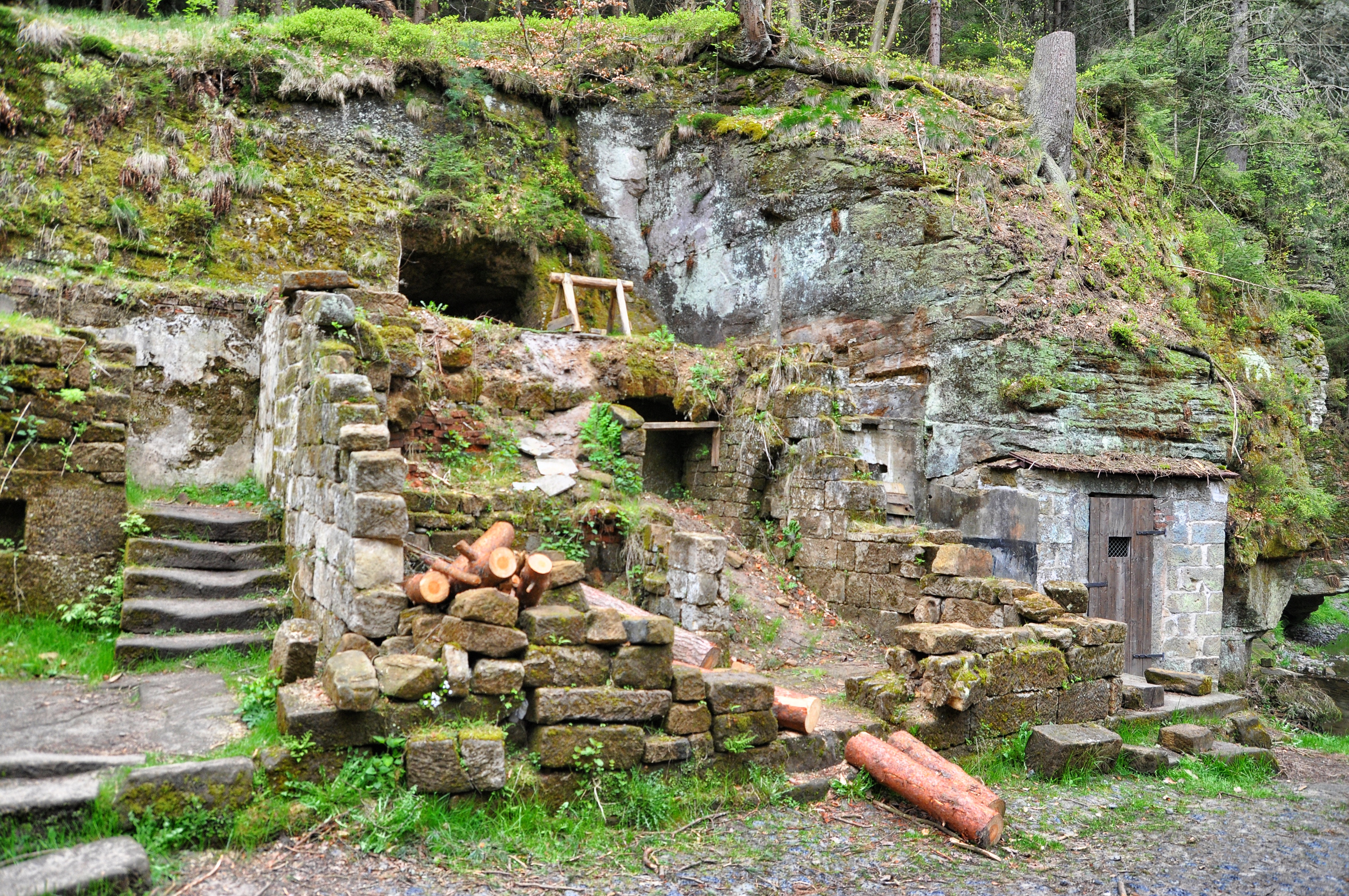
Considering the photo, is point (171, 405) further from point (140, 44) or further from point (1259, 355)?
point (1259, 355)

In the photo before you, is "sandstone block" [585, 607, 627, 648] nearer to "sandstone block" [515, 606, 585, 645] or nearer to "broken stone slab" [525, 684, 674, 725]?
"sandstone block" [515, 606, 585, 645]

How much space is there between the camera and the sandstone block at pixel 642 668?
5.06 meters

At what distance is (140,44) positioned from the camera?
12.2 m

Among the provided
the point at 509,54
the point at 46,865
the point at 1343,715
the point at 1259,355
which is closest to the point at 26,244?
the point at 509,54

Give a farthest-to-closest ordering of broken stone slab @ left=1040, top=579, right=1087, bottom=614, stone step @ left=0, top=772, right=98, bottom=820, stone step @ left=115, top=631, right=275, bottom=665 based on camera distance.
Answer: broken stone slab @ left=1040, top=579, right=1087, bottom=614, stone step @ left=115, top=631, right=275, bottom=665, stone step @ left=0, top=772, right=98, bottom=820

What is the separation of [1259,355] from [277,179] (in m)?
15.3

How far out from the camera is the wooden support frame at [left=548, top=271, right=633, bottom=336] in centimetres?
1150

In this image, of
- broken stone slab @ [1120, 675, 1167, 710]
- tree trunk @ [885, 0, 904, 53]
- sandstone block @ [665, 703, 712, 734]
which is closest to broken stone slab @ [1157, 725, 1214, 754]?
broken stone slab @ [1120, 675, 1167, 710]

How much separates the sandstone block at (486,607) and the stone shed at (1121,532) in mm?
6302

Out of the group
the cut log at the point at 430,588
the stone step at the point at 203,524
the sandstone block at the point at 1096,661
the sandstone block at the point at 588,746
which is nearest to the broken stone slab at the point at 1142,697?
the sandstone block at the point at 1096,661

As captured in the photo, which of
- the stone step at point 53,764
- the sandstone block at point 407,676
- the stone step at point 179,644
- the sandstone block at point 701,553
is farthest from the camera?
the sandstone block at point 701,553

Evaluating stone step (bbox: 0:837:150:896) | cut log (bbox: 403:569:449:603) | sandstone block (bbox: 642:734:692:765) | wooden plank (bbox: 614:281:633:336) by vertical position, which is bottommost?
stone step (bbox: 0:837:150:896)

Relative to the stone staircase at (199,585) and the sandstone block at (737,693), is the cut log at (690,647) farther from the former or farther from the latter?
the stone staircase at (199,585)

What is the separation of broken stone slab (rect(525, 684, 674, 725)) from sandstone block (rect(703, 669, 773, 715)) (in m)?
0.36
